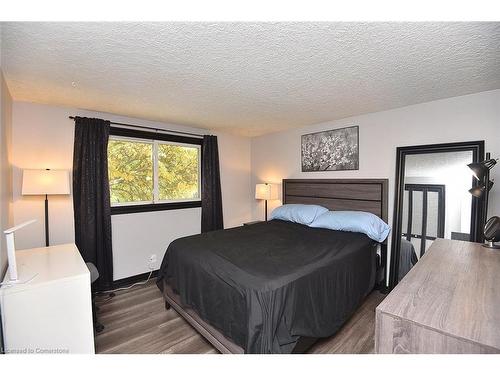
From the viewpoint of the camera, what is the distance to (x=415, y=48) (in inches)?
58.2

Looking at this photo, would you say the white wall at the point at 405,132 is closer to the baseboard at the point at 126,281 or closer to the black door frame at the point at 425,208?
the black door frame at the point at 425,208

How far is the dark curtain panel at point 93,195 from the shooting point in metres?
2.68

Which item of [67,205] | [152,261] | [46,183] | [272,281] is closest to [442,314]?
[272,281]

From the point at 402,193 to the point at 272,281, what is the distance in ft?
6.79

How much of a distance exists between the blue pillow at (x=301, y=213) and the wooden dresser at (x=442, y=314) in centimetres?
182

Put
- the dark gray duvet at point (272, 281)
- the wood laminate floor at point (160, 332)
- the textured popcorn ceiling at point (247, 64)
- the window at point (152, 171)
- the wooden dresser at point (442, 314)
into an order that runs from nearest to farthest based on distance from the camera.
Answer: the wooden dresser at point (442, 314) < the textured popcorn ceiling at point (247, 64) < the dark gray duvet at point (272, 281) < the wood laminate floor at point (160, 332) < the window at point (152, 171)

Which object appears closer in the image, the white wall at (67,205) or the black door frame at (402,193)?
the black door frame at (402,193)

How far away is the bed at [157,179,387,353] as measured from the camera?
1.44m

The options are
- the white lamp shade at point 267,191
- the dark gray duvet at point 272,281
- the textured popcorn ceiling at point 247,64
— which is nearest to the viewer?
the textured popcorn ceiling at point 247,64

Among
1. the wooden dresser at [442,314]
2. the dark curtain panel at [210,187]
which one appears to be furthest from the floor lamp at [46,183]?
the wooden dresser at [442,314]

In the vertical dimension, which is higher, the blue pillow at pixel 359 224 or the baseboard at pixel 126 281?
the blue pillow at pixel 359 224

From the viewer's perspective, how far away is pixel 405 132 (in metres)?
2.65

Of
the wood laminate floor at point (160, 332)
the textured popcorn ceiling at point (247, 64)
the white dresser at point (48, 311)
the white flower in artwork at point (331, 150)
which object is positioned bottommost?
the wood laminate floor at point (160, 332)

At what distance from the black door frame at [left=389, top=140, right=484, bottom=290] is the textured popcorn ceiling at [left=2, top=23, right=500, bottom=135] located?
0.51 metres
